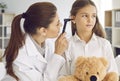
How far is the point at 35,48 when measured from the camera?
3.88 feet

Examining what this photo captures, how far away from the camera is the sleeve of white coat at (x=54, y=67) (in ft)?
3.63

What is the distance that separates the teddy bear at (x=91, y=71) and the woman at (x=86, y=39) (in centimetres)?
12

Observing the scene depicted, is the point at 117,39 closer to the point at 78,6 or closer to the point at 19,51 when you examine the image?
the point at 78,6

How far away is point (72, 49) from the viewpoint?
118cm

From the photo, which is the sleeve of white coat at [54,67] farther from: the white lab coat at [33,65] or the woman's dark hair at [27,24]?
the woman's dark hair at [27,24]

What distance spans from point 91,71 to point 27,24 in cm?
46

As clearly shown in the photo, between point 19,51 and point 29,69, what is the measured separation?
0.10 m

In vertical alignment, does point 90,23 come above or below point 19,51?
above

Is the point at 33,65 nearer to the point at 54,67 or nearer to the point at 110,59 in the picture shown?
the point at 54,67

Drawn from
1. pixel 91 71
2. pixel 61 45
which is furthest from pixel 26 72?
pixel 91 71

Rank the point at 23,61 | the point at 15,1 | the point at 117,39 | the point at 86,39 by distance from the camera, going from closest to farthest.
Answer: the point at 23,61, the point at 86,39, the point at 117,39, the point at 15,1

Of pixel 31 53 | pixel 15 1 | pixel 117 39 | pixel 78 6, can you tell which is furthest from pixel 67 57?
pixel 15 1

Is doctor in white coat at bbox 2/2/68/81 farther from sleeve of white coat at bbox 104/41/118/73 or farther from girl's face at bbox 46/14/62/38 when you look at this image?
sleeve of white coat at bbox 104/41/118/73

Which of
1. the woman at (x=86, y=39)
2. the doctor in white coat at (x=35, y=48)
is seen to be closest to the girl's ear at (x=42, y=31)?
the doctor in white coat at (x=35, y=48)
